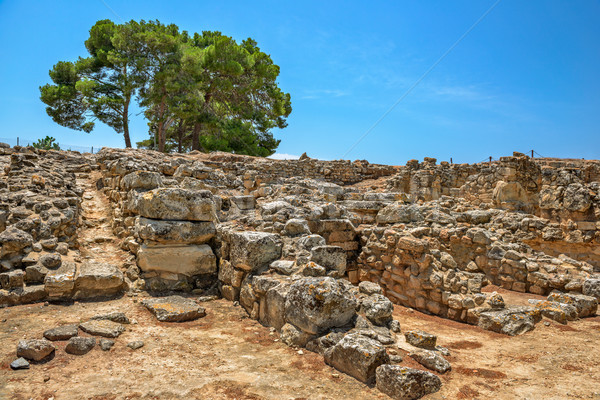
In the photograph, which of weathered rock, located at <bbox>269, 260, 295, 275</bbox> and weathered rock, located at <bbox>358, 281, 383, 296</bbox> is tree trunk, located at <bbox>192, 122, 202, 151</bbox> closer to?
weathered rock, located at <bbox>269, 260, 295, 275</bbox>

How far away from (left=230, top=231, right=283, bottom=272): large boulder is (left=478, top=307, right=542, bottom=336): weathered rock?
312 centimetres

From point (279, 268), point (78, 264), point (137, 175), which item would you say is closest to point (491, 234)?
point (279, 268)

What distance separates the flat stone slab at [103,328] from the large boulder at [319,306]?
1.77m

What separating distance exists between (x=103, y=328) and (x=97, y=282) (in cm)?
122

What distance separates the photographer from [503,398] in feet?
9.11

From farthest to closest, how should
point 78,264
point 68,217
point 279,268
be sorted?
point 68,217 < point 78,264 < point 279,268

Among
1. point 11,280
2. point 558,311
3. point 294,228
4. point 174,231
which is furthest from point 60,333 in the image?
point 558,311

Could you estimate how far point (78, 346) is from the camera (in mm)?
3148

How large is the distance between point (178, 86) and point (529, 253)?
19621 millimetres

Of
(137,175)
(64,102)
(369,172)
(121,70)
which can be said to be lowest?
(137,175)

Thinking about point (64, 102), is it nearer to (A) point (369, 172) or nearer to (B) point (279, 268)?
(A) point (369, 172)

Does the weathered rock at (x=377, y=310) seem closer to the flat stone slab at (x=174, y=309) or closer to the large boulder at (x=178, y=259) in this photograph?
the flat stone slab at (x=174, y=309)

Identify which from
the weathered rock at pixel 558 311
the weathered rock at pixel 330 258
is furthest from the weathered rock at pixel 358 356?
the weathered rock at pixel 558 311

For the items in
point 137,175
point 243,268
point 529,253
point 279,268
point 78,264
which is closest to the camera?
point 279,268
